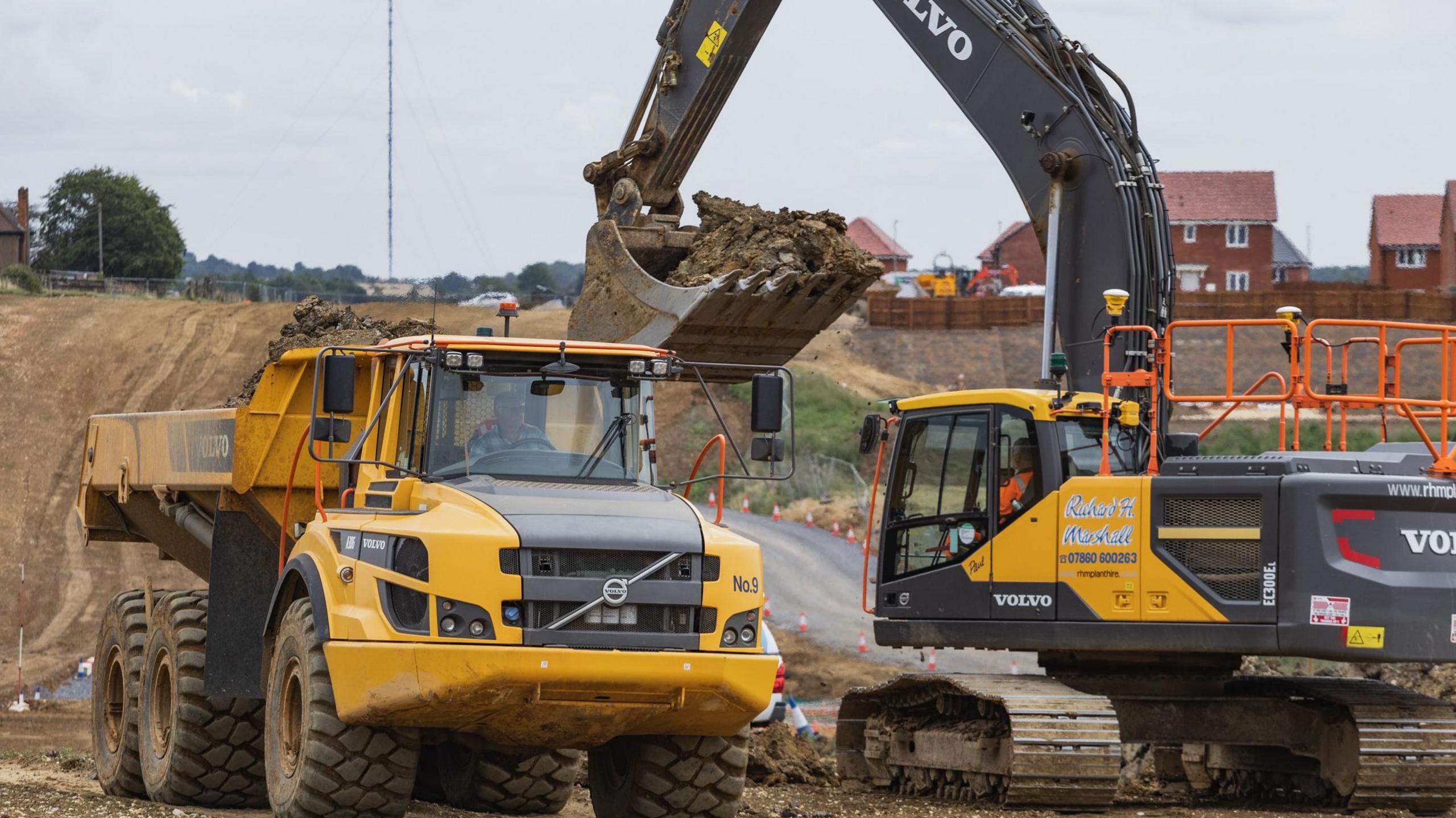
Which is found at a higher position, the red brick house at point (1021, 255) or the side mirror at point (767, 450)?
the red brick house at point (1021, 255)

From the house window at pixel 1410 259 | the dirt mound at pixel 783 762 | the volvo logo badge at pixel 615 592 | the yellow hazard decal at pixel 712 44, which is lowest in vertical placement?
the dirt mound at pixel 783 762

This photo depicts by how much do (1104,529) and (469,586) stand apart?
17.3ft

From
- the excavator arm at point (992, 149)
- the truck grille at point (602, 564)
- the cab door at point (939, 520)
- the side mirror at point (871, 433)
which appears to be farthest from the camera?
the excavator arm at point (992, 149)

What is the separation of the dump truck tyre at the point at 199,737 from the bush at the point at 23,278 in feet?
133

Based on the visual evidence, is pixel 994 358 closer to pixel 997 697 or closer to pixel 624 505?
pixel 997 697

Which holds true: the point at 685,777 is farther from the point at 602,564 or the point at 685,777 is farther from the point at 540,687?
the point at 602,564

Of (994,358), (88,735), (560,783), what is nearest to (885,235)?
(994,358)

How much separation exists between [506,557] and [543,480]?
3.02 ft

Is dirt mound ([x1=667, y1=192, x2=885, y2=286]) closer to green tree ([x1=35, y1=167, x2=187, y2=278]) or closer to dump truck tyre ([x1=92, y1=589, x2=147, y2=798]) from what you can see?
dump truck tyre ([x1=92, y1=589, x2=147, y2=798])

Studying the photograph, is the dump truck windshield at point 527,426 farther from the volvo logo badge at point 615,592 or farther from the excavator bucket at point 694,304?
the excavator bucket at point 694,304

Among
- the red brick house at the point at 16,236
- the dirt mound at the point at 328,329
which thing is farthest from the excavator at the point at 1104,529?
the red brick house at the point at 16,236

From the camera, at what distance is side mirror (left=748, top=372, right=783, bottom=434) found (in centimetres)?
940

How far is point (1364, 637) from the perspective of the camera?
11.3m

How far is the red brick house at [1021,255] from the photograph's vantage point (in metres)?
89.5
